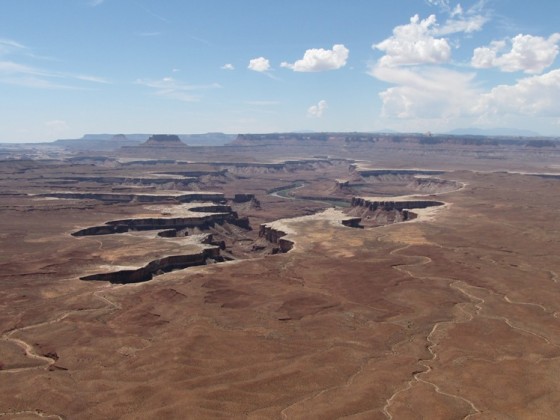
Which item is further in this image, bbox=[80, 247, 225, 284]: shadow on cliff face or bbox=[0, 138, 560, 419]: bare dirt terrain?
bbox=[80, 247, 225, 284]: shadow on cliff face

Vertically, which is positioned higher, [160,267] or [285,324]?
[285,324]

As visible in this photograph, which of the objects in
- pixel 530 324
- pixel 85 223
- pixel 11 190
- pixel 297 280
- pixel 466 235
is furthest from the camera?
pixel 11 190

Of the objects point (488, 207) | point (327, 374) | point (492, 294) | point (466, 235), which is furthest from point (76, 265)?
point (488, 207)

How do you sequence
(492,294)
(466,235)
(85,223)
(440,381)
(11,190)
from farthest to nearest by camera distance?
(11,190), (85,223), (466,235), (492,294), (440,381)

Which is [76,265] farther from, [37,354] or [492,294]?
[492,294]

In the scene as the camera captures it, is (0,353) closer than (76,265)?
Yes

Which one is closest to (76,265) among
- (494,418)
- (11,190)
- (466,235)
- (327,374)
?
(327,374)

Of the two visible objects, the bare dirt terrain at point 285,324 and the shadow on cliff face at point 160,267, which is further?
the shadow on cliff face at point 160,267

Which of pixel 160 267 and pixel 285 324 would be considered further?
pixel 160 267

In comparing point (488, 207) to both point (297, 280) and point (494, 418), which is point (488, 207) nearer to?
point (297, 280)
